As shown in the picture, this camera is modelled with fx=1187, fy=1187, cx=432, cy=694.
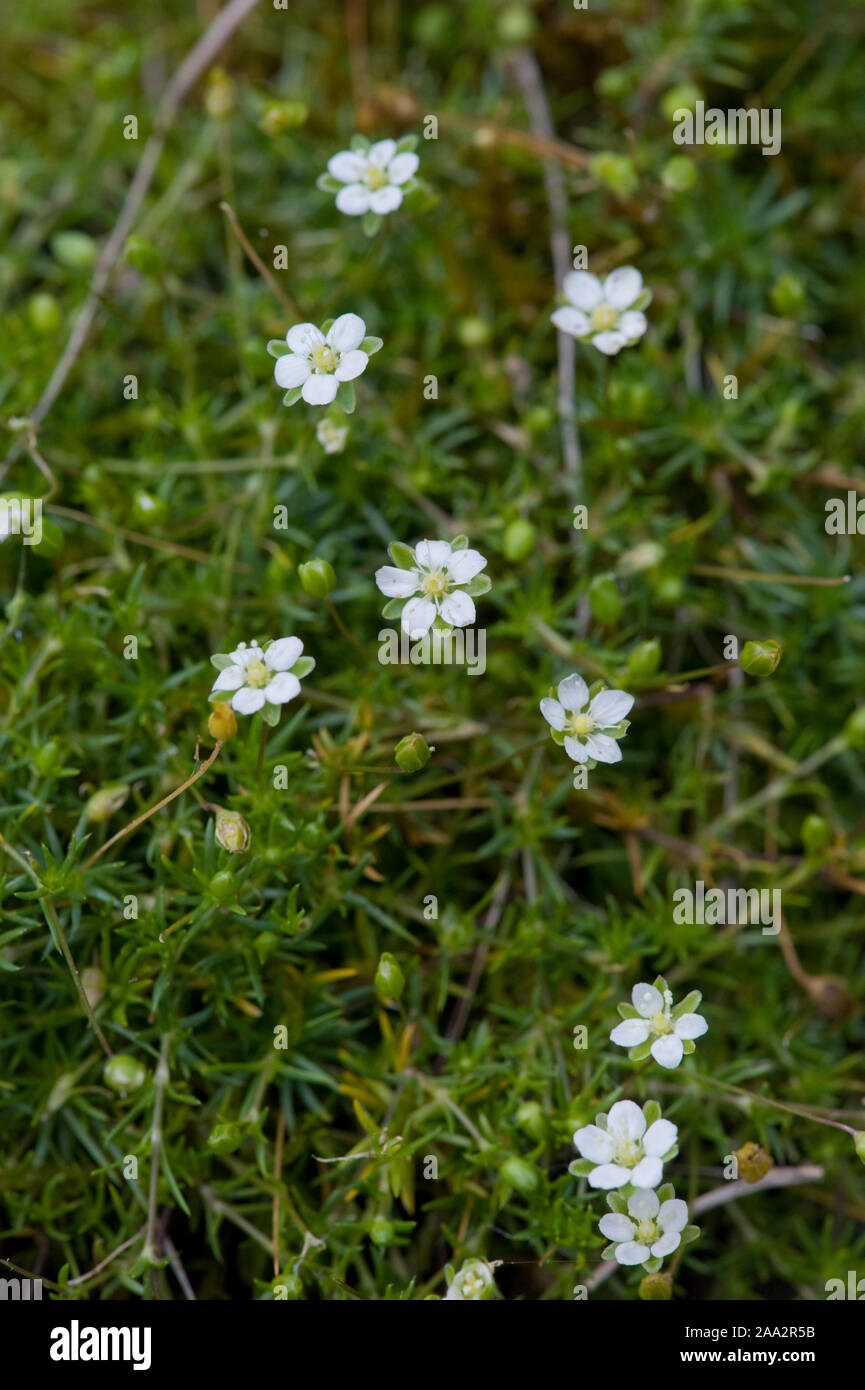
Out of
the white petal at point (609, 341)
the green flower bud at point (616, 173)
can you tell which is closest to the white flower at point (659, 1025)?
the white petal at point (609, 341)

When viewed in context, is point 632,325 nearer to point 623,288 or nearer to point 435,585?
point 623,288

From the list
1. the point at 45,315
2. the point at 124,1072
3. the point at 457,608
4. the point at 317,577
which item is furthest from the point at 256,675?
the point at 45,315

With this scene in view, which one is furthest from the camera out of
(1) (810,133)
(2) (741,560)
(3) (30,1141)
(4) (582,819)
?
(1) (810,133)

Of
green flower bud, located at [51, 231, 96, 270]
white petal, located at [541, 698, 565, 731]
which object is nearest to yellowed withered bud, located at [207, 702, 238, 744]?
white petal, located at [541, 698, 565, 731]

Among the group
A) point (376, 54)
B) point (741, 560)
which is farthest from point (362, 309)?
point (741, 560)

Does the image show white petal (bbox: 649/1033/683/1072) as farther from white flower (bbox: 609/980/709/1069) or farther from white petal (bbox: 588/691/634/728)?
white petal (bbox: 588/691/634/728)
